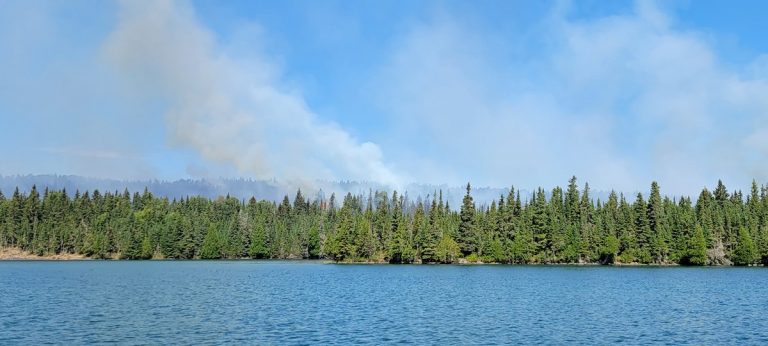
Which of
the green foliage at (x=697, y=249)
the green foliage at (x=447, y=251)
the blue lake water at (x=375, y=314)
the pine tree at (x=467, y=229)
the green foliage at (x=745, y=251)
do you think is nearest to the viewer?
the blue lake water at (x=375, y=314)

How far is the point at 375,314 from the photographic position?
56094mm

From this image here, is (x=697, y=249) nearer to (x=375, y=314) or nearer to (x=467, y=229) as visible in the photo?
(x=467, y=229)

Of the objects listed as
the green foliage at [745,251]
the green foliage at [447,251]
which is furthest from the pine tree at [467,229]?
the green foliage at [745,251]

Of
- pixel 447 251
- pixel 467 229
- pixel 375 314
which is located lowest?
pixel 375 314

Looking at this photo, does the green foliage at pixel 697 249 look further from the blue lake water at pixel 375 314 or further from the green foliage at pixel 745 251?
the blue lake water at pixel 375 314

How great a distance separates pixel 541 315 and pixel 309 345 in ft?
84.4

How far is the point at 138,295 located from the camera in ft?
237

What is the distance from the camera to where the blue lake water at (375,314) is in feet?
143

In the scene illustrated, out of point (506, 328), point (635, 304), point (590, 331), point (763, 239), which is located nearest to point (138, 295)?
point (506, 328)

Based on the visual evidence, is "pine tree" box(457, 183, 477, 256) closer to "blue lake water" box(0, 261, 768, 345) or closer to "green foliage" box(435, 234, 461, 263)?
"green foliage" box(435, 234, 461, 263)

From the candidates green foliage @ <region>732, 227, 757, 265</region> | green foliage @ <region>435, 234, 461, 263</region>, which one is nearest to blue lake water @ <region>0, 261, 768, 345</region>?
green foliage @ <region>435, 234, 461, 263</region>

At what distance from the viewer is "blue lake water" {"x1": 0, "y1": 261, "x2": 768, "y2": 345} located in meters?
43.4

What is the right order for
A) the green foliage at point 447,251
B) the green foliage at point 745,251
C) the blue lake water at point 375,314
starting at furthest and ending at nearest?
the green foliage at point 447,251 → the green foliage at point 745,251 → the blue lake water at point 375,314

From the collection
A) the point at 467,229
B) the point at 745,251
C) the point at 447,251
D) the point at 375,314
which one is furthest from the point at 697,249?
the point at 375,314
